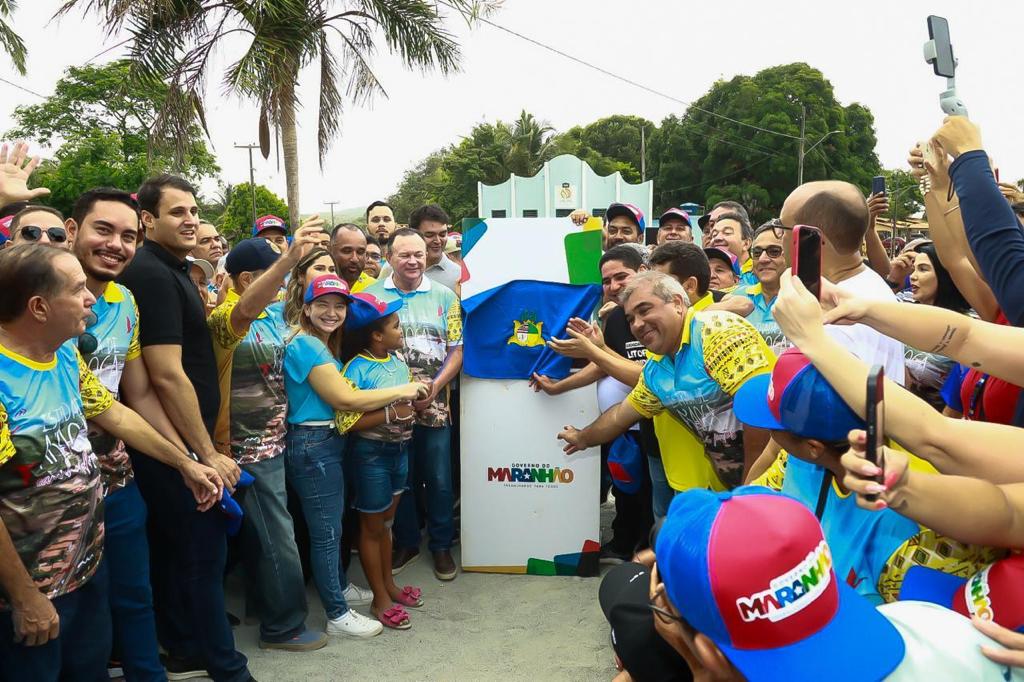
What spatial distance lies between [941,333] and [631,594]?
82 cm

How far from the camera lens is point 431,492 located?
4.36 m

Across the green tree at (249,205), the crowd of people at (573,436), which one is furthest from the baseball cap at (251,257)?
the green tree at (249,205)

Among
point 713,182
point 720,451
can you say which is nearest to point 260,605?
point 720,451

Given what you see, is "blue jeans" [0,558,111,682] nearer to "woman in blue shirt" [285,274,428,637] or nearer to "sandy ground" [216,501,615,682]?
"sandy ground" [216,501,615,682]

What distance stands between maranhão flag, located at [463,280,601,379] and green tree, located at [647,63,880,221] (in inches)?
1164

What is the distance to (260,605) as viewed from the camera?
3.49 metres

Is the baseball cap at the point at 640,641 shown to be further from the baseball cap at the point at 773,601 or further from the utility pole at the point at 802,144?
the utility pole at the point at 802,144

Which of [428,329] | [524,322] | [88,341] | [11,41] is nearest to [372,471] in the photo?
[428,329]

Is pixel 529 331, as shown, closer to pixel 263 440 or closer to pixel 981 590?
pixel 263 440

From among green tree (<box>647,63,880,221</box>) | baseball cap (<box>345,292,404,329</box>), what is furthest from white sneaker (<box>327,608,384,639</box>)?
green tree (<box>647,63,880,221</box>)

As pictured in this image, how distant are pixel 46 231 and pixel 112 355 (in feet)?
1.63

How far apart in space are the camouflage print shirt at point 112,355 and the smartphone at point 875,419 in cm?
243

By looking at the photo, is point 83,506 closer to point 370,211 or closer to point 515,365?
point 515,365

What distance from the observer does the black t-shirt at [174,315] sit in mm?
2742
